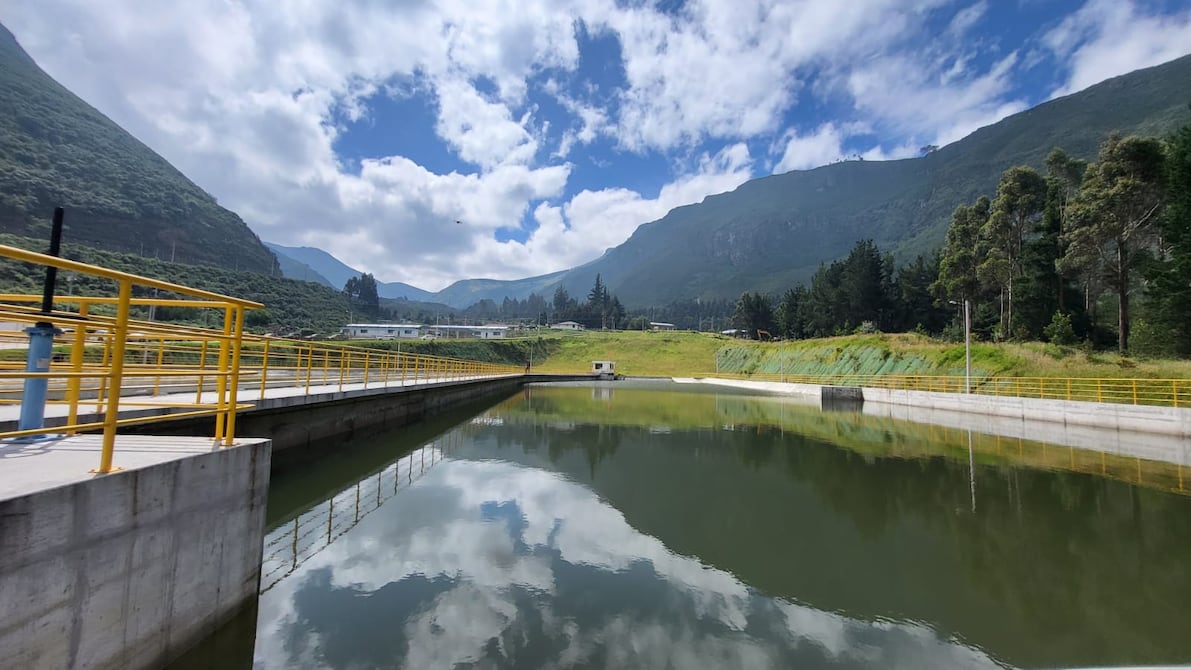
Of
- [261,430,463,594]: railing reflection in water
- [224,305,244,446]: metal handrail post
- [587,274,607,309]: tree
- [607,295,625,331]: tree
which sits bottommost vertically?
[261,430,463,594]: railing reflection in water

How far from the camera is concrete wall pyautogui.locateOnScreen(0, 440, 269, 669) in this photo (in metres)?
2.61

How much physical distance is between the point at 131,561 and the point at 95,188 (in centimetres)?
14512

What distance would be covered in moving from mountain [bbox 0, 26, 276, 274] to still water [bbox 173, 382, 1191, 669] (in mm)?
106132

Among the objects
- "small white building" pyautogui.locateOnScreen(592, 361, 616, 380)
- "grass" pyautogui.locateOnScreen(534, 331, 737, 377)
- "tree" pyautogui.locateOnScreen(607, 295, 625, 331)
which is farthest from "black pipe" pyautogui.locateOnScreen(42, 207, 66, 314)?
"tree" pyautogui.locateOnScreen(607, 295, 625, 331)

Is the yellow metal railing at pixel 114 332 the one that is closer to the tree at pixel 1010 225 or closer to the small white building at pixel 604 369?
the tree at pixel 1010 225

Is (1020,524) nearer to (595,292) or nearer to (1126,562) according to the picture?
(1126,562)

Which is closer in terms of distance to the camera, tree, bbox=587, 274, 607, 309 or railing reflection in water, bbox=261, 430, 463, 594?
railing reflection in water, bbox=261, 430, 463, 594

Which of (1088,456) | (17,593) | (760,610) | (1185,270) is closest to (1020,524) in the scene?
(760,610)

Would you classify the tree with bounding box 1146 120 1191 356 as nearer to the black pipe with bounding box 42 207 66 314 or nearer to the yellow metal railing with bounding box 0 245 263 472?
the yellow metal railing with bounding box 0 245 263 472

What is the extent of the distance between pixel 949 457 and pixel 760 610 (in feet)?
35.4

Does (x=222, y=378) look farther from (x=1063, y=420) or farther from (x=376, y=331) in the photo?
(x=376, y=331)

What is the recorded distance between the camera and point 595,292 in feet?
525

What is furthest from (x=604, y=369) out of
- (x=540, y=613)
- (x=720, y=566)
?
(x=540, y=613)

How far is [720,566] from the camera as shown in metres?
6.22
